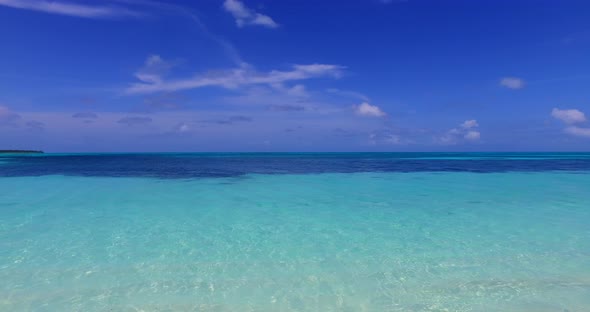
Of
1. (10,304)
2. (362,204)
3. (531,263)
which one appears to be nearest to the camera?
(10,304)

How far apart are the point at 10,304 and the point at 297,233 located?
483 cm

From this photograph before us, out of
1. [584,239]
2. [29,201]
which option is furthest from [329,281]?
[29,201]

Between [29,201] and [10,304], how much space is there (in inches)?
369

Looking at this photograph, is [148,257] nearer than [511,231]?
Yes

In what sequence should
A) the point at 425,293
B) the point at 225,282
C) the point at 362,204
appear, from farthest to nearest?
the point at 362,204 < the point at 225,282 < the point at 425,293

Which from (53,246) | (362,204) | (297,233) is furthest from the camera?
(362,204)

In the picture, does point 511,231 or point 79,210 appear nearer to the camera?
point 511,231

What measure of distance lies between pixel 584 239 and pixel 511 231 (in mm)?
1230

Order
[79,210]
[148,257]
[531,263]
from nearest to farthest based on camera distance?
[531,263], [148,257], [79,210]

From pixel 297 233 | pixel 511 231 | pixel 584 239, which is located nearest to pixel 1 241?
pixel 297 233

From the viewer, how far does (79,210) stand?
10180 mm

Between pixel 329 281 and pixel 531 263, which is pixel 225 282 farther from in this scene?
pixel 531 263

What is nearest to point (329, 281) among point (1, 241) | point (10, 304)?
point (10, 304)

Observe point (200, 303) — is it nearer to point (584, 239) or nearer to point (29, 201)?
point (584, 239)
